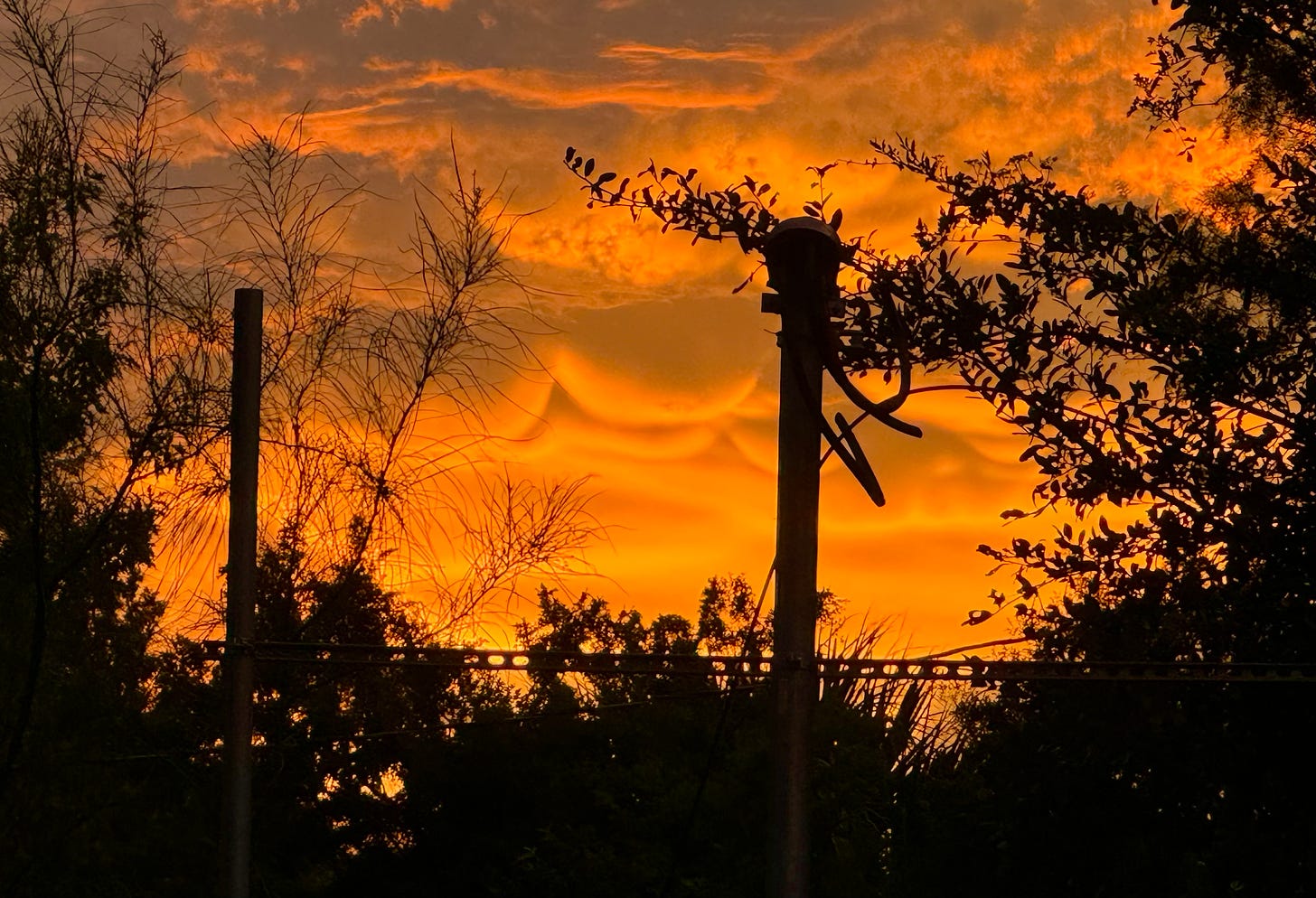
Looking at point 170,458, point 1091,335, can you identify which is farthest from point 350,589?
point 1091,335

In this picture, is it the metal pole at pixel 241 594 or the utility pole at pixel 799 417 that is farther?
the metal pole at pixel 241 594

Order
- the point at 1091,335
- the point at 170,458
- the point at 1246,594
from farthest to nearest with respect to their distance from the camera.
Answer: the point at 170,458 < the point at 1091,335 < the point at 1246,594

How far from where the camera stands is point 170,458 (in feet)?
48.7

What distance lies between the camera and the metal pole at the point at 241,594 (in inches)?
313

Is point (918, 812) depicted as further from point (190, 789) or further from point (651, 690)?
point (190, 789)

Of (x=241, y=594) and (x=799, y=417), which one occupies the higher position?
(x=799, y=417)

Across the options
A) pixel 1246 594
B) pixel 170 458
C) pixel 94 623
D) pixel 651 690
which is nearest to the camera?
pixel 1246 594

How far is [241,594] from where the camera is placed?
8.09 m

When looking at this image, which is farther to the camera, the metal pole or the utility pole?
the metal pole

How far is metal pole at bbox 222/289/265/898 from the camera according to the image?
796 centimetres

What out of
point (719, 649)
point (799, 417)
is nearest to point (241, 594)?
point (799, 417)

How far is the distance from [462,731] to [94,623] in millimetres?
5115

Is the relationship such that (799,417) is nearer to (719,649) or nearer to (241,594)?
(241,594)

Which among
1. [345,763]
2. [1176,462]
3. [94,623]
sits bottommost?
[345,763]
